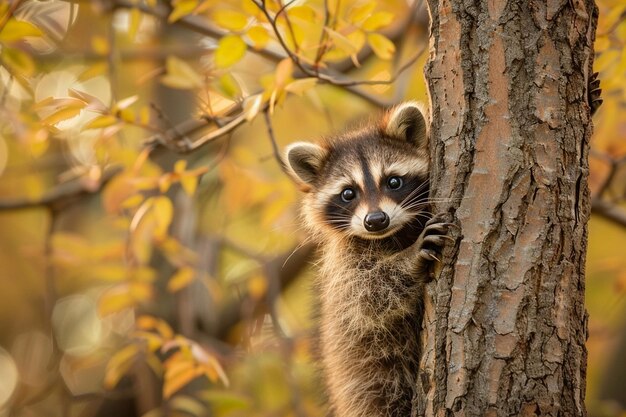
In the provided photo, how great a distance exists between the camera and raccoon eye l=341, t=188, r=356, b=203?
13.8 ft

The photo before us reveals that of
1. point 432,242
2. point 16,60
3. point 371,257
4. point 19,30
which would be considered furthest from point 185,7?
point 432,242

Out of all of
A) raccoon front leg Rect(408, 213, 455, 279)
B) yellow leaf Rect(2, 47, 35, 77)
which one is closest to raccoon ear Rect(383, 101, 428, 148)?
raccoon front leg Rect(408, 213, 455, 279)

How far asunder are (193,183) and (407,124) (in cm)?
120

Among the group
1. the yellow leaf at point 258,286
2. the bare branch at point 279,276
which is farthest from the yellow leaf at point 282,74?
the yellow leaf at point 258,286

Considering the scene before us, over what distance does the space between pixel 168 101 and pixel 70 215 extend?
92.9 inches

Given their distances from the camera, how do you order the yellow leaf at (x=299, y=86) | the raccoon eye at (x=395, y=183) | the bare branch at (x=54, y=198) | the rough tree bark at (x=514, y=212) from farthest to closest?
the bare branch at (x=54, y=198), the raccoon eye at (x=395, y=183), the yellow leaf at (x=299, y=86), the rough tree bark at (x=514, y=212)

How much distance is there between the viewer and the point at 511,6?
2779 millimetres

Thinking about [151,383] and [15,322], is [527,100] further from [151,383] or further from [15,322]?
[15,322]

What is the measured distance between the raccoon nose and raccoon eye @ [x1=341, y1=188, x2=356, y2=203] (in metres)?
0.47

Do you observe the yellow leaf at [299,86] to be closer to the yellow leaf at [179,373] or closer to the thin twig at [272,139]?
the thin twig at [272,139]

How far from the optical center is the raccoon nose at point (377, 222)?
3.71 metres

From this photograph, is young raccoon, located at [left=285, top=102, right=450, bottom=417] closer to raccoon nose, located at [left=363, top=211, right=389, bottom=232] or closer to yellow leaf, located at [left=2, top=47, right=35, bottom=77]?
raccoon nose, located at [left=363, top=211, right=389, bottom=232]

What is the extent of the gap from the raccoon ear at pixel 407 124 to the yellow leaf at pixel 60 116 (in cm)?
165

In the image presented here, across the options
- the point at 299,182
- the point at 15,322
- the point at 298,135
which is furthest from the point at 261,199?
the point at 15,322
